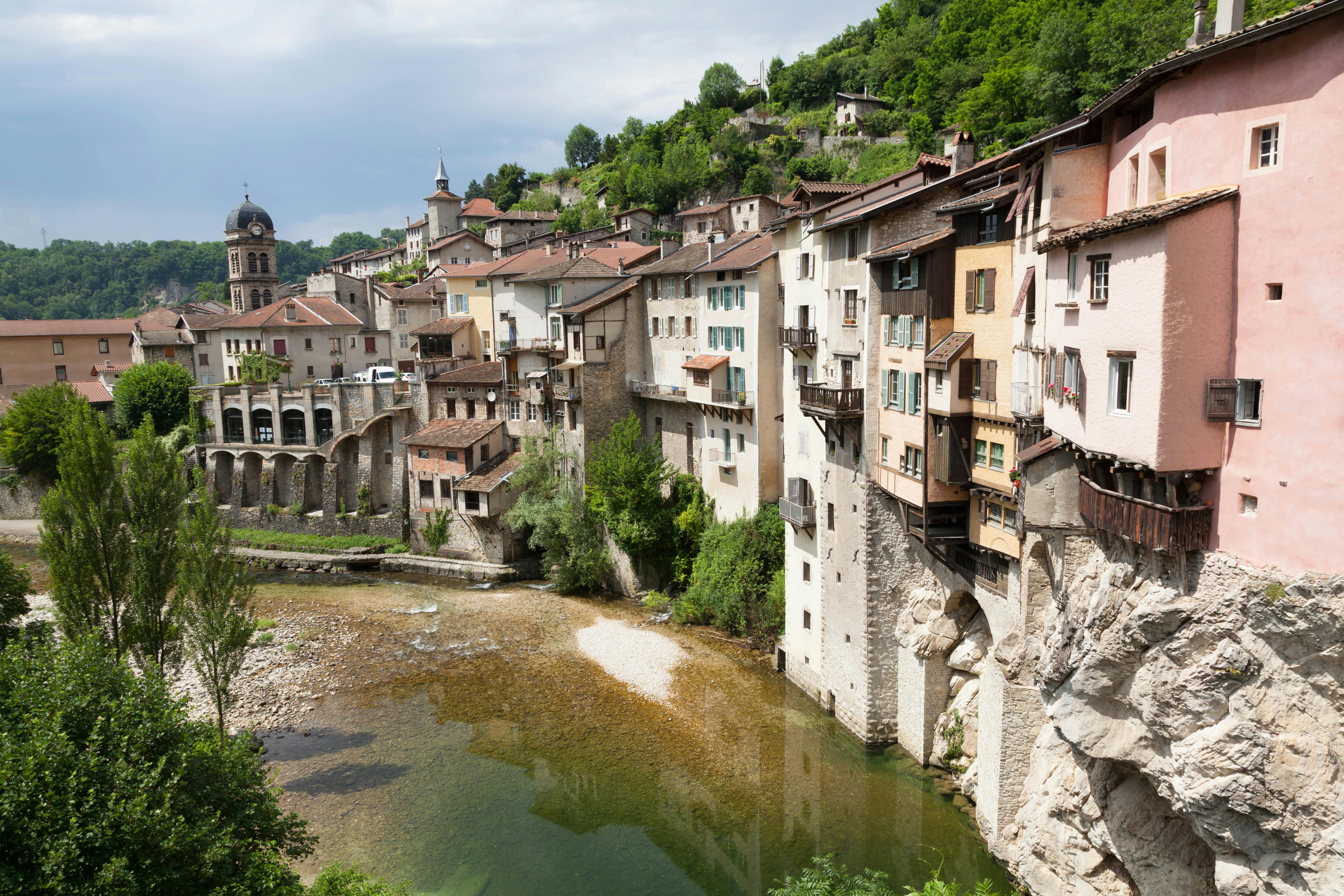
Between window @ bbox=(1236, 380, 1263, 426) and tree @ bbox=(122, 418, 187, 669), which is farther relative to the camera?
tree @ bbox=(122, 418, 187, 669)

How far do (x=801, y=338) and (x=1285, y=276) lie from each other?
56.1 feet

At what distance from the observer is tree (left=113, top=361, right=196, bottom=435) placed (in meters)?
56.7

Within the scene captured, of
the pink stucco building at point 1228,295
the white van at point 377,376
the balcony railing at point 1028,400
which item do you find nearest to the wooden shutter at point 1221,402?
the pink stucco building at point 1228,295

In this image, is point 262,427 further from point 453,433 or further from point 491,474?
point 491,474

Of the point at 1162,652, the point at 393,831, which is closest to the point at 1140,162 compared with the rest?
the point at 1162,652

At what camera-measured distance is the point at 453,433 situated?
45.9 metres

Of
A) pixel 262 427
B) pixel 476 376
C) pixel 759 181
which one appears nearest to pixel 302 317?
pixel 262 427

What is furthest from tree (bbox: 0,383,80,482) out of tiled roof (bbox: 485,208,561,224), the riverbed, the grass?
tiled roof (bbox: 485,208,561,224)

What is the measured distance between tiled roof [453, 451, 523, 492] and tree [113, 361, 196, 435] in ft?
84.2

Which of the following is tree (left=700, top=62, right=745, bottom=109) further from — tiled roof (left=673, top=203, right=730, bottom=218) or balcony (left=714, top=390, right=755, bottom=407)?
balcony (left=714, top=390, right=755, bottom=407)

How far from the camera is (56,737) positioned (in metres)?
12.2

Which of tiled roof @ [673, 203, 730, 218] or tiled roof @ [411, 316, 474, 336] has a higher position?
tiled roof @ [673, 203, 730, 218]

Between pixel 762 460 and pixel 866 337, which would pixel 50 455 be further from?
pixel 866 337

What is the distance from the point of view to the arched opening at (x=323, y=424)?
51.8m
